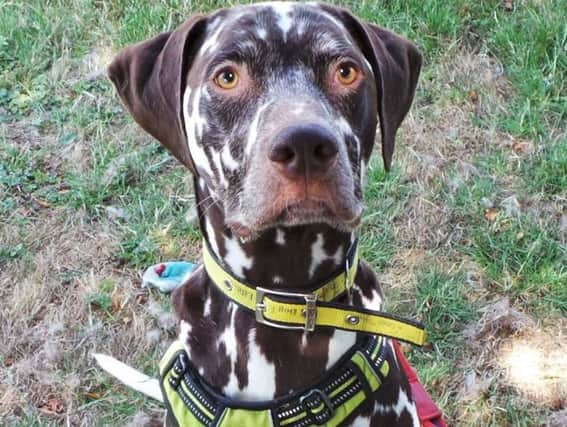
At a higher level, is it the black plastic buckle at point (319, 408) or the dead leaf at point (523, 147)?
the black plastic buckle at point (319, 408)

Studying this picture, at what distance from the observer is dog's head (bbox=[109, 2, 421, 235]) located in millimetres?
2520

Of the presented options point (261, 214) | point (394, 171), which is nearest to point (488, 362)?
point (394, 171)

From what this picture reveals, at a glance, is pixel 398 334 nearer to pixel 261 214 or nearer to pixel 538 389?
pixel 261 214

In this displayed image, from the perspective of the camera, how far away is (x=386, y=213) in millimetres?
Result: 5059

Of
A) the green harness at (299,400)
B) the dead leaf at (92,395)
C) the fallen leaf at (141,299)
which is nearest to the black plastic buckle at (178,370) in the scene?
the green harness at (299,400)

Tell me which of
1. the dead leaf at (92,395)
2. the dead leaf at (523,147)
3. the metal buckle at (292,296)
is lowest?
the dead leaf at (92,395)

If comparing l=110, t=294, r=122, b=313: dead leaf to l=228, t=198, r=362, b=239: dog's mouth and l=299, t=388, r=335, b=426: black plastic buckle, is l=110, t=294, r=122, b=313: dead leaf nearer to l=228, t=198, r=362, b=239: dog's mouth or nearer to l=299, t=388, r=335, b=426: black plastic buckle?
l=299, t=388, r=335, b=426: black plastic buckle

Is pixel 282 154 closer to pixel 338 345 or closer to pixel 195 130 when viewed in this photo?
pixel 195 130

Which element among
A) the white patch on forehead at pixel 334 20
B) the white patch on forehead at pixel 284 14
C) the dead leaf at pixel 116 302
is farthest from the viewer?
the dead leaf at pixel 116 302

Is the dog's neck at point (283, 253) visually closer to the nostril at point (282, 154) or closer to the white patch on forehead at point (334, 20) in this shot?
the nostril at point (282, 154)

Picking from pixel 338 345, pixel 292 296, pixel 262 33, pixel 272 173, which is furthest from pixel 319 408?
pixel 262 33

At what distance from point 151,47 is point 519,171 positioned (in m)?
2.85

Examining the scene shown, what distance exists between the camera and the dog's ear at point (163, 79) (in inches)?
114

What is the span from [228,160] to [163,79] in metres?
0.40
